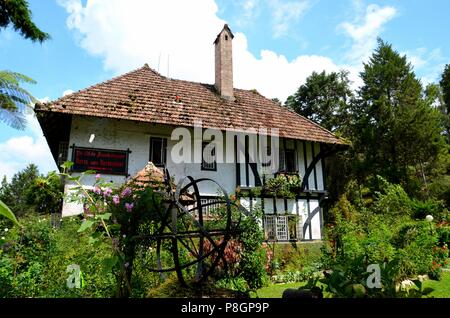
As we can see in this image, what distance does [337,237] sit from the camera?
37.0 ft

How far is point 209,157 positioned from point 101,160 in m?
4.48

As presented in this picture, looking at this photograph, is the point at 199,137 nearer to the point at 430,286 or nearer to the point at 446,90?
the point at 430,286

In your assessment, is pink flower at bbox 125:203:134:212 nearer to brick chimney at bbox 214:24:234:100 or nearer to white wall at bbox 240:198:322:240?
white wall at bbox 240:198:322:240

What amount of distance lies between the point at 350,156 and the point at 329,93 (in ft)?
23.9

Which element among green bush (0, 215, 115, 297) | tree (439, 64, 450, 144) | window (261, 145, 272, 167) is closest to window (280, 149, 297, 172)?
window (261, 145, 272, 167)

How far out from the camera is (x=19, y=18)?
12.2 meters

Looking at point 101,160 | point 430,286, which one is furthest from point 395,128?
point 101,160

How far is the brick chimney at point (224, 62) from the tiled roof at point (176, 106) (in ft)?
1.54

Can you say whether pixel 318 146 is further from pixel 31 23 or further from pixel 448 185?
pixel 448 185

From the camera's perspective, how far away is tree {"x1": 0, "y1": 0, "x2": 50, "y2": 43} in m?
11.9

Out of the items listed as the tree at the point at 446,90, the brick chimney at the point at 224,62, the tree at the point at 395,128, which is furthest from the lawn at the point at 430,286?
the tree at the point at 446,90

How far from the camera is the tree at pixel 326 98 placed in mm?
32625

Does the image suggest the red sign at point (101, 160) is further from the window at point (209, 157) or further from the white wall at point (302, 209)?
the white wall at point (302, 209)
